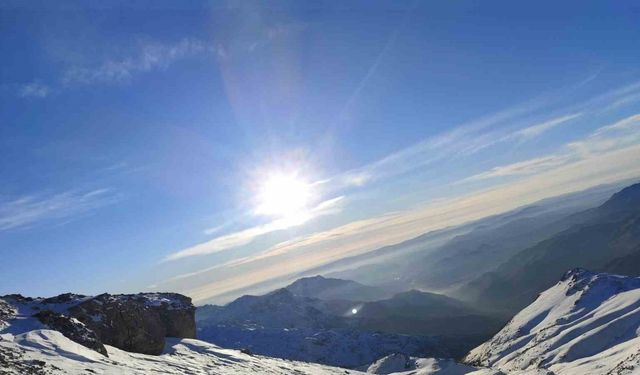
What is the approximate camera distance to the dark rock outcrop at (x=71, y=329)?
4356 centimetres

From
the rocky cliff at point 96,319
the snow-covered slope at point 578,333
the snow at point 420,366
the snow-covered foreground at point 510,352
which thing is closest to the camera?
the snow-covered foreground at point 510,352

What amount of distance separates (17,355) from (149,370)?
35.7 ft

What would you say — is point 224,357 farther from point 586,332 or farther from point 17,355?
point 586,332

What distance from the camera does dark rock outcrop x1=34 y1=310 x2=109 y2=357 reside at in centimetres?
4356

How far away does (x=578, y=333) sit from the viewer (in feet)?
476

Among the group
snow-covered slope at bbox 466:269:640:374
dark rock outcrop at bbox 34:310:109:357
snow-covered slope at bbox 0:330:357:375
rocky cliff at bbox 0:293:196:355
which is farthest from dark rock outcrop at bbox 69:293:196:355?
snow-covered slope at bbox 466:269:640:374

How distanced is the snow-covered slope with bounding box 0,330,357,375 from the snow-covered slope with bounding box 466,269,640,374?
62.5m

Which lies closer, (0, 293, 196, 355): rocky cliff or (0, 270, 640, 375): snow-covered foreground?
(0, 270, 640, 375): snow-covered foreground

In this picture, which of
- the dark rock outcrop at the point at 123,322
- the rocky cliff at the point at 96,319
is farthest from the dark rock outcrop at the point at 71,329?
the dark rock outcrop at the point at 123,322

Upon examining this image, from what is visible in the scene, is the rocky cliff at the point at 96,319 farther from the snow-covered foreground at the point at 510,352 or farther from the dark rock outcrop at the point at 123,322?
the snow-covered foreground at the point at 510,352

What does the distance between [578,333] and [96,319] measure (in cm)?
14001

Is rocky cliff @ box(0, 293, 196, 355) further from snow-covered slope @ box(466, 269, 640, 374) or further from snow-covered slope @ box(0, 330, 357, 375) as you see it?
snow-covered slope @ box(466, 269, 640, 374)

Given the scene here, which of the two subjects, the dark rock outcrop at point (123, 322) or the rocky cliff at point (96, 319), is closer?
the rocky cliff at point (96, 319)

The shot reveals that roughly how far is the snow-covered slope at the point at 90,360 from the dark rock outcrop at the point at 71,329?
1673 mm
